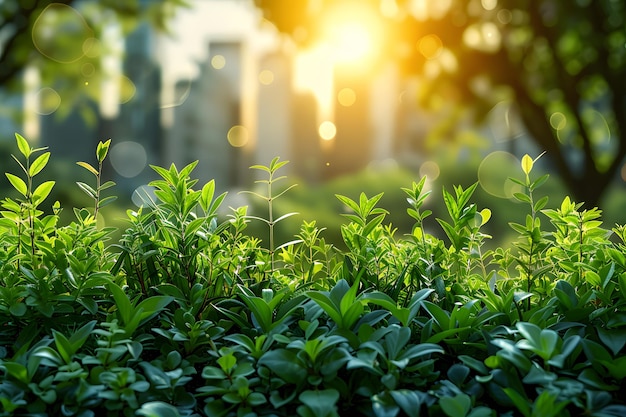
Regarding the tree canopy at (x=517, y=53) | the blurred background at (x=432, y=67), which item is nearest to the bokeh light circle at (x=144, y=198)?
the blurred background at (x=432, y=67)

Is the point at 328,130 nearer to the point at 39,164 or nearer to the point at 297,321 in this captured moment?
the point at 39,164

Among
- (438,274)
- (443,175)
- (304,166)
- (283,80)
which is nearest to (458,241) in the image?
(438,274)

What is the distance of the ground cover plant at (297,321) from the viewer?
111cm

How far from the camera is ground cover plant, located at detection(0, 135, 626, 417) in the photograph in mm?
1111

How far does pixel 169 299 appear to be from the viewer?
4.08 ft

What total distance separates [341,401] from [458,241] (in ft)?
1.52

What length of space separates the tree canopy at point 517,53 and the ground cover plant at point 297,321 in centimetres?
924

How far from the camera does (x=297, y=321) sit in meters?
1.31

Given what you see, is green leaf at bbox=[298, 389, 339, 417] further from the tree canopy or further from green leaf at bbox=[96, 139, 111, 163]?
the tree canopy

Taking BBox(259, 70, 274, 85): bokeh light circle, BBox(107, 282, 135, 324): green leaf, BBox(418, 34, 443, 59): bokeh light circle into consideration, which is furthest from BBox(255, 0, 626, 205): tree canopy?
BBox(259, 70, 274, 85): bokeh light circle

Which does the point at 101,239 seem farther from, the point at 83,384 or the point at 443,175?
the point at 443,175

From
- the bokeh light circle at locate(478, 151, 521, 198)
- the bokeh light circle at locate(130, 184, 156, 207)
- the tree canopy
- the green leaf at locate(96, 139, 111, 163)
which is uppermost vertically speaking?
the tree canopy

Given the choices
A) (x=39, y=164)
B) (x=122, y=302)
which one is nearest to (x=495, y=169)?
(x=39, y=164)

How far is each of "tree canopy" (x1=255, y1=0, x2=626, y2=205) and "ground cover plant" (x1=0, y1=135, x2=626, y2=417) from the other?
9242mm
